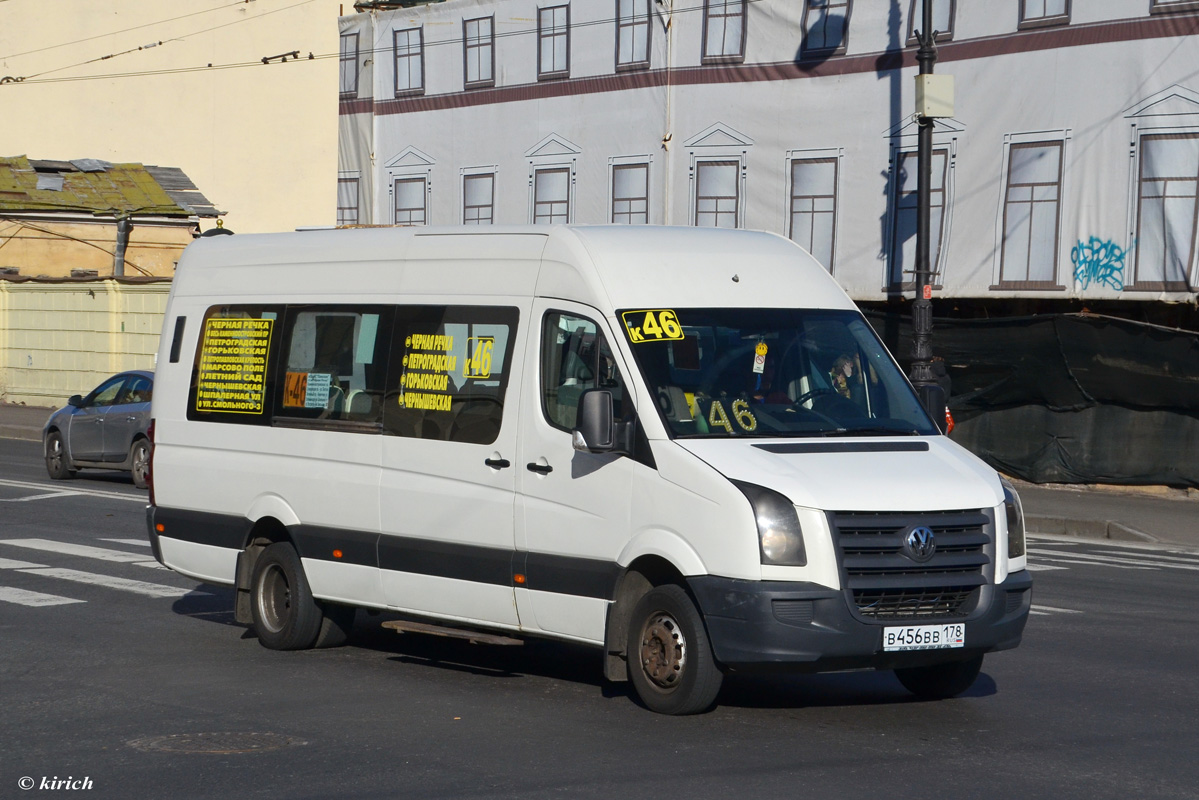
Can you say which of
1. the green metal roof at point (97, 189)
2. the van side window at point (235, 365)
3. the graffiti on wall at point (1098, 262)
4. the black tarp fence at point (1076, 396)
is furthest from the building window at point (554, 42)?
the van side window at point (235, 365)

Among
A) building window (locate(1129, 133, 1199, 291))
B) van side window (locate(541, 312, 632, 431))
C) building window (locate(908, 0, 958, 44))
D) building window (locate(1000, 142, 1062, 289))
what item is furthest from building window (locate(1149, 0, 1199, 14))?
van side window (locate(541, 312, 632, 431))

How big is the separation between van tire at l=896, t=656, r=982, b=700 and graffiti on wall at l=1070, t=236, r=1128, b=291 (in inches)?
663

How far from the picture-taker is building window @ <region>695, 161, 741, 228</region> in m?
30.0

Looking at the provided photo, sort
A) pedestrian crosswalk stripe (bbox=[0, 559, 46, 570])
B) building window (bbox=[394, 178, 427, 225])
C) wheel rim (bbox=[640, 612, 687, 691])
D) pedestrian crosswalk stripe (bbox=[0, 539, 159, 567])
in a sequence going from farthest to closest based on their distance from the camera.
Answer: building window (bbox=[394, 178, 427, 225]), pedestrian crosswalk stripe (bbox=[0, 539, 159, 567]), pedestrian crosswalk stripe (bbox=[0, 559, 46, 570]), wheel rim (bbox=[640, 612, 687, 691])

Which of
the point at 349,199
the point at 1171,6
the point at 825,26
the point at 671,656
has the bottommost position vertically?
the point at 671,656

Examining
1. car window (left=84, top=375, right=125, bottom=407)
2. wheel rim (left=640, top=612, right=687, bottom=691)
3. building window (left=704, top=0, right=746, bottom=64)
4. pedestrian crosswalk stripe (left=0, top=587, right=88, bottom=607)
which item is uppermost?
building window (left=704, top=0, right=746, bottom=64)

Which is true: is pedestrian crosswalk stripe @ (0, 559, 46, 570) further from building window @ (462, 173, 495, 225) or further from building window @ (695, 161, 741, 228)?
building window @ (462, 173, 495, 225)

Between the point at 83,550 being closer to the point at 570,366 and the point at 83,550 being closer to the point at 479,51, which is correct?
the point at 570,366

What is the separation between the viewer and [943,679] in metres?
8.47

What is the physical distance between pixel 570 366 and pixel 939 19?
20055 millimetres

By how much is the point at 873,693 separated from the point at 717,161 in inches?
877

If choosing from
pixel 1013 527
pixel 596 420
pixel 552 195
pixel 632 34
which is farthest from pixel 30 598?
pixel 552 195

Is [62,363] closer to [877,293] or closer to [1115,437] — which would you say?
[877,293]

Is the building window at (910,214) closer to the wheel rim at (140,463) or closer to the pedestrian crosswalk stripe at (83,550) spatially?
the wheel rim at (140,463)
